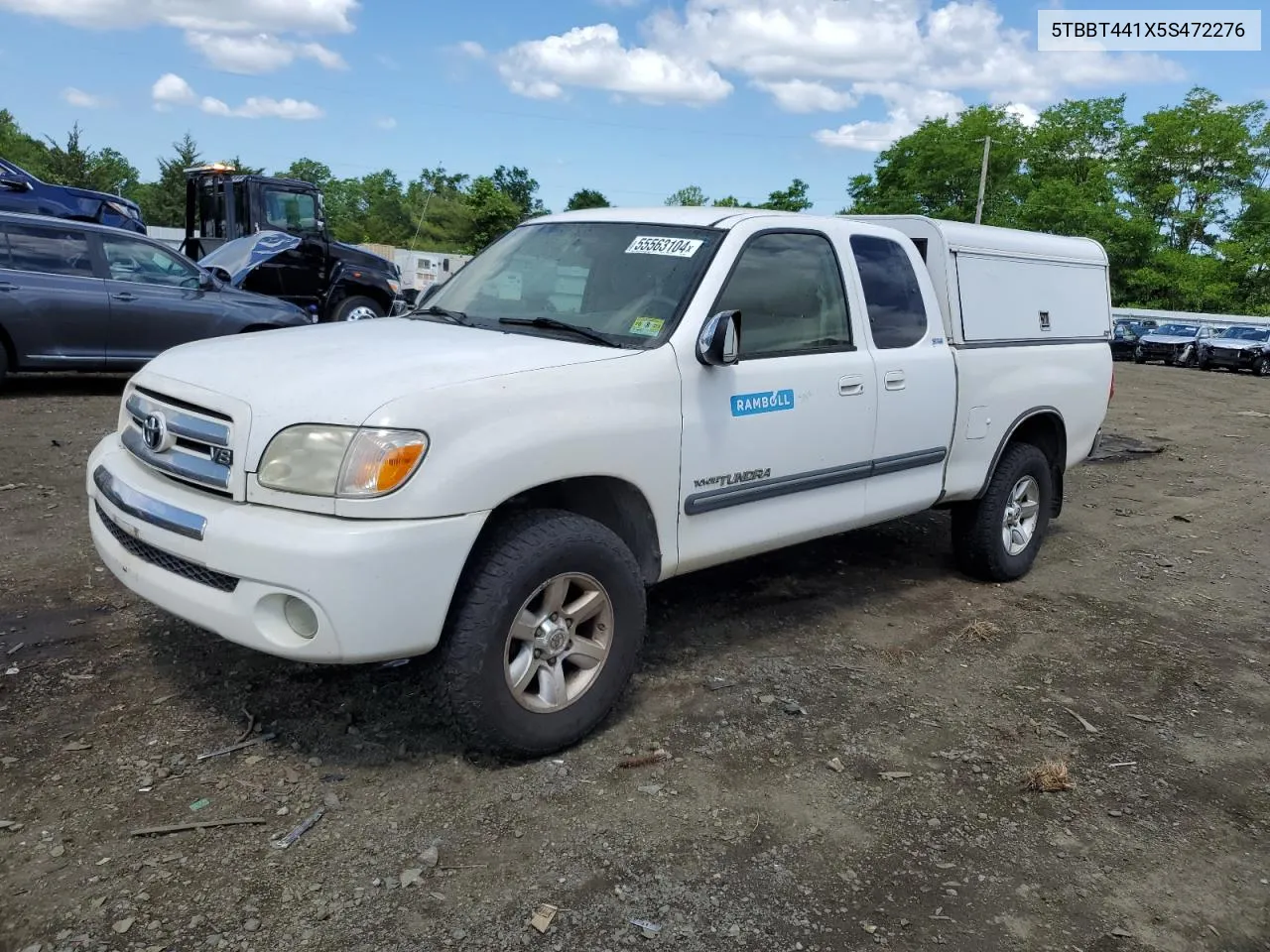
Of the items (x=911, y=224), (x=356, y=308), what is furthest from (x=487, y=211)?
(x=911, y=224)

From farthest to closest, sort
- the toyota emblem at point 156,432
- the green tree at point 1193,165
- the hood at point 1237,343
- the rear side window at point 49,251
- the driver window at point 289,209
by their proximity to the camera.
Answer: the green tree at point 1193,165
the hood at point 1237,343
the driver window at point 289,209
the rear side window at point 49,251
the toyota emblem at point 156,432

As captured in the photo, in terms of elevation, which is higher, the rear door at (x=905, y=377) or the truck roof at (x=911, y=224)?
the truck roof at (x=911, y=224)

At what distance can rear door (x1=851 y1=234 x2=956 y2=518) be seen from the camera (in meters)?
4.62

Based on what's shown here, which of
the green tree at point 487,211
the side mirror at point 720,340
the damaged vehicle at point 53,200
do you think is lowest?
the side mirror at point 720,340

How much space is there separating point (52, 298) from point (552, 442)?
25.3ft

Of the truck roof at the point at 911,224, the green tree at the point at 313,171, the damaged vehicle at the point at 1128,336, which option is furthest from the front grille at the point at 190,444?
the green tree at the point at 313,171

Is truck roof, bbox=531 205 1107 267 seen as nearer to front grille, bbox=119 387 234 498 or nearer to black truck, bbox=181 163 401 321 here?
front grille, bbox=119 387 234 498

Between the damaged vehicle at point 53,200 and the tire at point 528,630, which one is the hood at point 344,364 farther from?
the damaged vehicle at point 53,200

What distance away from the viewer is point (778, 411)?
4.06m

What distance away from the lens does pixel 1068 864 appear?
3082mm

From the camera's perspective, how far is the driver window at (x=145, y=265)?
9.55 metres

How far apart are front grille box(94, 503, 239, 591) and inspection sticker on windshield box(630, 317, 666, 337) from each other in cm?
165

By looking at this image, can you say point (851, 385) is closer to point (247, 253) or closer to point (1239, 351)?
point (247, 253)

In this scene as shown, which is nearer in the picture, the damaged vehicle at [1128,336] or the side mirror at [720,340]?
the side mirror at [720,340]
